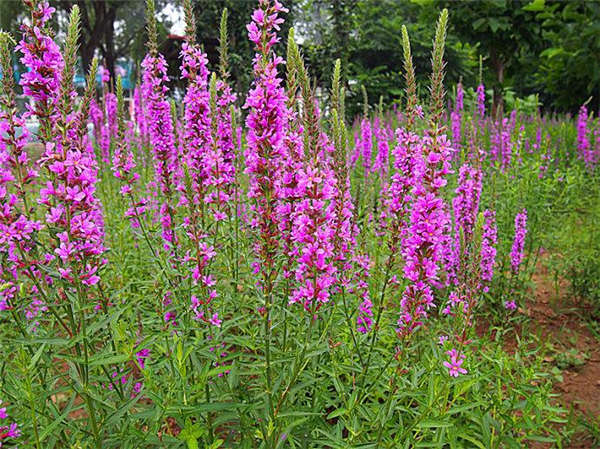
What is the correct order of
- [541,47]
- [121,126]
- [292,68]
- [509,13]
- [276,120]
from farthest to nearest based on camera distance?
[541,47] < [509,13] < [121,126] < [292,68] < [276,120]

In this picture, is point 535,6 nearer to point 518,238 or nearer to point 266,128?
point 518,238

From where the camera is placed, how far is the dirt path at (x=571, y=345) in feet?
12.8

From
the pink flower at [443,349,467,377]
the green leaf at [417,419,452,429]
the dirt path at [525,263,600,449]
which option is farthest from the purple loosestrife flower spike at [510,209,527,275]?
the green leaf at [417,419,452,429]

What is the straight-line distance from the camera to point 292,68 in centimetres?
236

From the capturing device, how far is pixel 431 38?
15867 millimetres

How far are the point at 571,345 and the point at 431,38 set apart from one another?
43.5 ft

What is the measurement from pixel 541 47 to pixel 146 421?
1189 cm

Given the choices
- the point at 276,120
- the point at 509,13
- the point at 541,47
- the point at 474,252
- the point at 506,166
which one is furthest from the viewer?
the point at 541,47

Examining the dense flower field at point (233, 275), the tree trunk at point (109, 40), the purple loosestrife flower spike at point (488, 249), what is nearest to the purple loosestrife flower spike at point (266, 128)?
the dense flower field at point (233, 275)

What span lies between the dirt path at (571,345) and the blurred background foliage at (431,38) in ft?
11.3

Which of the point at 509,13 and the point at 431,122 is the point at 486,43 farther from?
the point at 431,122

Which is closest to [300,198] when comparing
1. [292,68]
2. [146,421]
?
[292,68]

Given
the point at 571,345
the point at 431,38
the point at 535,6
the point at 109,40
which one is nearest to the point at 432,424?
the point at 571,345

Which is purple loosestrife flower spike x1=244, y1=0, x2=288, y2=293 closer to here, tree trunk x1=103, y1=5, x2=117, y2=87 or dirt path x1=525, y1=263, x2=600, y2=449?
dirt path x1=525, y1=263, x2=600, y2=449
